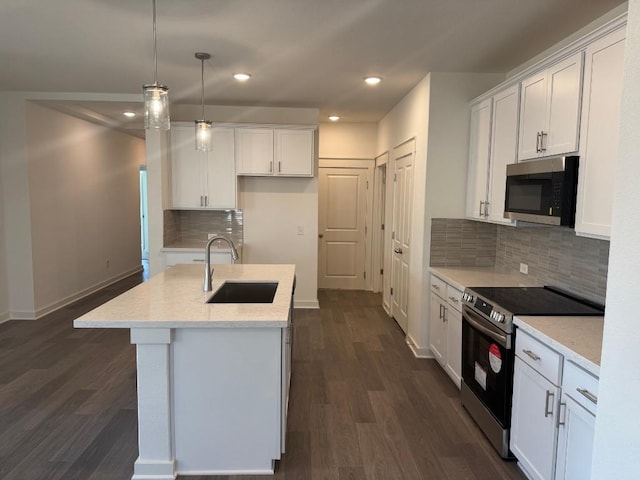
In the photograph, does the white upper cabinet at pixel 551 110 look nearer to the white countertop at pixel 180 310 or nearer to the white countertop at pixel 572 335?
the white countertop at pixel 572 335

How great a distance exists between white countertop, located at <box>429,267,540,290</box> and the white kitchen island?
1625 mm

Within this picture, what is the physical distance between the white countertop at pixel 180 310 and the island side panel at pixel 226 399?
0.11 meters

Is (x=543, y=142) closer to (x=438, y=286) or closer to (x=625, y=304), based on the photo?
(x=438, y=286)

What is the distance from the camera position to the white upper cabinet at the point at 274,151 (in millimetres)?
5207

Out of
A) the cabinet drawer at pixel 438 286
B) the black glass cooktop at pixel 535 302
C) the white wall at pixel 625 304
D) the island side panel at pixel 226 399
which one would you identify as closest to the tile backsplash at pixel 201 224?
the cabinet drawer at pixel 438 286

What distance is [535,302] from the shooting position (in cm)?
265

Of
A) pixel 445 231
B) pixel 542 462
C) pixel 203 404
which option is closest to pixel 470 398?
pixel 542 462

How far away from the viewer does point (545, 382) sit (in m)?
2.08

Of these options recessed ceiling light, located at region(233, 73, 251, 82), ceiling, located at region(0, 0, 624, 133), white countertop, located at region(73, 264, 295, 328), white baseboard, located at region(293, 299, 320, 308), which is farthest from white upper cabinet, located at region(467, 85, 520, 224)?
white baseboard, located at region(293, 299, 320, 308)

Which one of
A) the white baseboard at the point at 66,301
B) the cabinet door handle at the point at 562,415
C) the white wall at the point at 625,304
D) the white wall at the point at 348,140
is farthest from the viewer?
the white wall at the point at 348,140

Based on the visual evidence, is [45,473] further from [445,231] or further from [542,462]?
[445,231]

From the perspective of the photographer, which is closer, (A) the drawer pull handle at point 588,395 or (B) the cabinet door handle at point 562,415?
(A) the drawer pull handle at point 588,395

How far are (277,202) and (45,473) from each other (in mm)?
3839

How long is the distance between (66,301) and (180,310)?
4267mm
